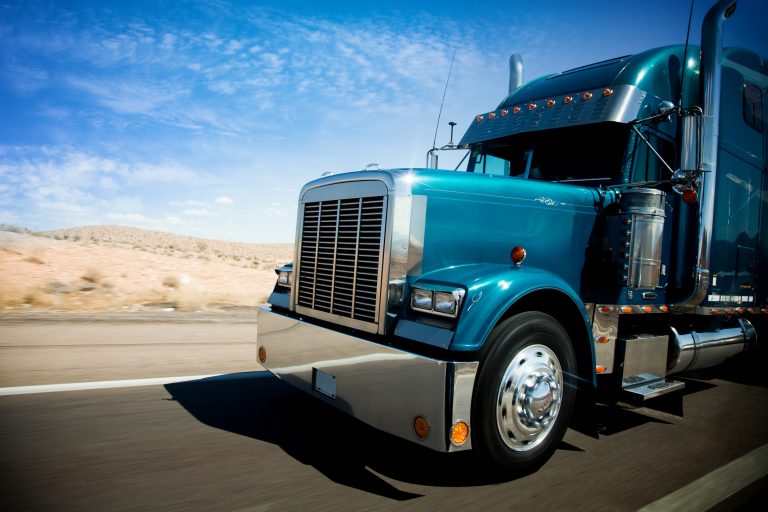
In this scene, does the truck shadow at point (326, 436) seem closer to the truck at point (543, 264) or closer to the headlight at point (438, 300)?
the truck at point (543, 264)

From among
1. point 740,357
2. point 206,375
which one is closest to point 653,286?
point 740,357

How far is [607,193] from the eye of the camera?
4.51 meters

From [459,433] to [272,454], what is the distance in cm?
134

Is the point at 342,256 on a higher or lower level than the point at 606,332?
higher

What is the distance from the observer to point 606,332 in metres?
4.19

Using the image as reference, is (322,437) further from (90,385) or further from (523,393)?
(90,385)

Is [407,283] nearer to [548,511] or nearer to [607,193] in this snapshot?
[548,511]

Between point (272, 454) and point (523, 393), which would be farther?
point (272, 454)

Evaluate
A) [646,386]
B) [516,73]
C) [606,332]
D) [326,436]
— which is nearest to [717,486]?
[646,386]

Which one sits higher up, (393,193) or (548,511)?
(393,193)

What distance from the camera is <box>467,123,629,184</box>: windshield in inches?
185

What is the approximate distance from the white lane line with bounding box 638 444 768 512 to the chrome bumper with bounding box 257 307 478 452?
1231mm

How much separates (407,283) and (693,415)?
339cm

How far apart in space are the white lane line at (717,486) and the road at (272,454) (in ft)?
0.20
